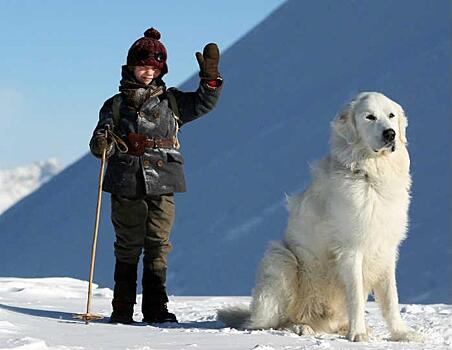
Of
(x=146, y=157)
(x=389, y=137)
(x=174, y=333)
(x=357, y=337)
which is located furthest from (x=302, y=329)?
(x=146, y=157)

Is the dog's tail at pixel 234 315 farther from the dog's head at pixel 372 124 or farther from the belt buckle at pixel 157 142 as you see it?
the dog's head at pixel 372 124

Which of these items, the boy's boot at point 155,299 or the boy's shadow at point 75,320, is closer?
the boy's shadow at point 75,320

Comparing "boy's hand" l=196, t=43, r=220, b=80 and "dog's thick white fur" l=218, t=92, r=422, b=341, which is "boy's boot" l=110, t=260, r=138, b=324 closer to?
"dog's thick white fur" l=218, t=92, r=422, b=341

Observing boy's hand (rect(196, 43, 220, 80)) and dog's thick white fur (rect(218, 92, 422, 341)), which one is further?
boy's hand (rect(196, 43, 220, 80))

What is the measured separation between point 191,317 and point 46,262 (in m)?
14.8

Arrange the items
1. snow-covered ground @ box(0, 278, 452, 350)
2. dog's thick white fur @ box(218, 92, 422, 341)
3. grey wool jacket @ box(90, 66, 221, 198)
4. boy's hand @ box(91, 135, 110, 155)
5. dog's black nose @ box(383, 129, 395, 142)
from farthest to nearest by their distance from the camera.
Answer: grey wool jacket @ box(90, 66, 221, 198) → boy's hand @ box(91, 135, 110, 155) → dog's thick white fur @ box(218, 92, 422, 341) → dog's black nose @ box(383, 129, 395, 142) → snow-covered ground @ box(0, 278, 452, 350)

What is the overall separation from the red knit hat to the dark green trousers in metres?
0.87

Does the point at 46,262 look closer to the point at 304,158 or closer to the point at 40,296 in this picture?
the point at 304,158

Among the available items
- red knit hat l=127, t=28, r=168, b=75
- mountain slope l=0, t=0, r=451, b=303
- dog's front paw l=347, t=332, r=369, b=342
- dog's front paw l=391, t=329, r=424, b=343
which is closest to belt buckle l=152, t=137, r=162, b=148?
red knit hat l=127, t=28, r=168, b=75

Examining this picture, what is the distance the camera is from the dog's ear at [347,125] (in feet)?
16.9

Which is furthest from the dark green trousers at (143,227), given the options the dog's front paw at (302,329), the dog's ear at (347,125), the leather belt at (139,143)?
the dog's ear at (347,125)

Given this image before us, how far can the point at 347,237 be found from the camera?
16.8ft

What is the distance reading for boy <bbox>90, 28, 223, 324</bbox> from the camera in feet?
18.6

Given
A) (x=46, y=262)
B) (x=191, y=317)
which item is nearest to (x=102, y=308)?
(x=191, y=317)
